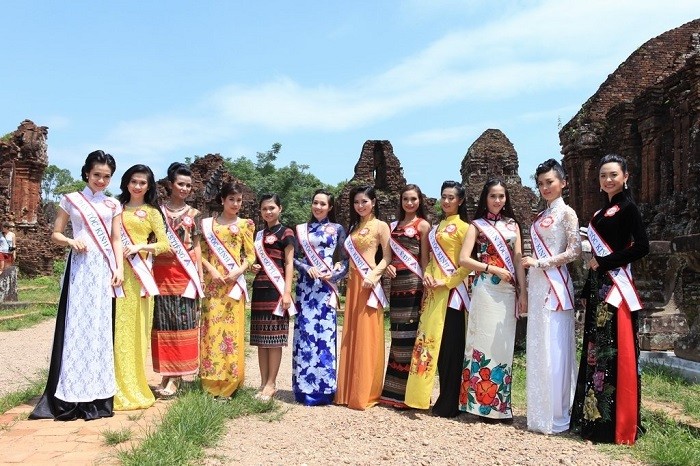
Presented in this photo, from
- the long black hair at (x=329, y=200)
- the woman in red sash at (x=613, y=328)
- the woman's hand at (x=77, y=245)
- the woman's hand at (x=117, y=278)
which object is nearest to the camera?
the woman in red sash at (x=613, y=328)

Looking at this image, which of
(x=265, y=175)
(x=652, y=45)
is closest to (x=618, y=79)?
(x=652, y=45)

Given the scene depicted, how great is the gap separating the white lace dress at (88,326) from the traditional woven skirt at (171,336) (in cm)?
44

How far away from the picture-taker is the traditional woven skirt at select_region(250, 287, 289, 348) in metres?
4.57

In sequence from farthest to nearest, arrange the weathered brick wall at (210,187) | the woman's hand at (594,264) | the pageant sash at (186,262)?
the weathered brick wall at (210,187)
the pageant sash at (186,262)
the woman's hand at (594,264)

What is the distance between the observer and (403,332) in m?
4.50

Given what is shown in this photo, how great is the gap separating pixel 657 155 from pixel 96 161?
1197 cm

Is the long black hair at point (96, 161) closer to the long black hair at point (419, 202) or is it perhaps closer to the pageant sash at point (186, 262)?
the pageant sash at point (186, 262)

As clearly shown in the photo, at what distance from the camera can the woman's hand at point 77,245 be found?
3918 mm

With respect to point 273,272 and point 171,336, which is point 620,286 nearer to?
point 273,272

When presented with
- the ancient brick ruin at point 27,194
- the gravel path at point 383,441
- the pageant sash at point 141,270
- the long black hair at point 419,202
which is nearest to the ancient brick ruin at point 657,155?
the gravel path at point 383,441

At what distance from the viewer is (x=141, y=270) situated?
13.9 ft

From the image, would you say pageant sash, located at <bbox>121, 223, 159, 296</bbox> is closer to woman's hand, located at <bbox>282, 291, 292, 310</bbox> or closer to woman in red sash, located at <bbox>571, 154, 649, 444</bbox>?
woman's hand, located at <bbox>282, 291, 292, 310</bbox>

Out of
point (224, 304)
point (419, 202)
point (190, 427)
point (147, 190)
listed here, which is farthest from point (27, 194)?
point (190, 427)

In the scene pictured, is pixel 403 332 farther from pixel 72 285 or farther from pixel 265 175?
pixel 265 175
